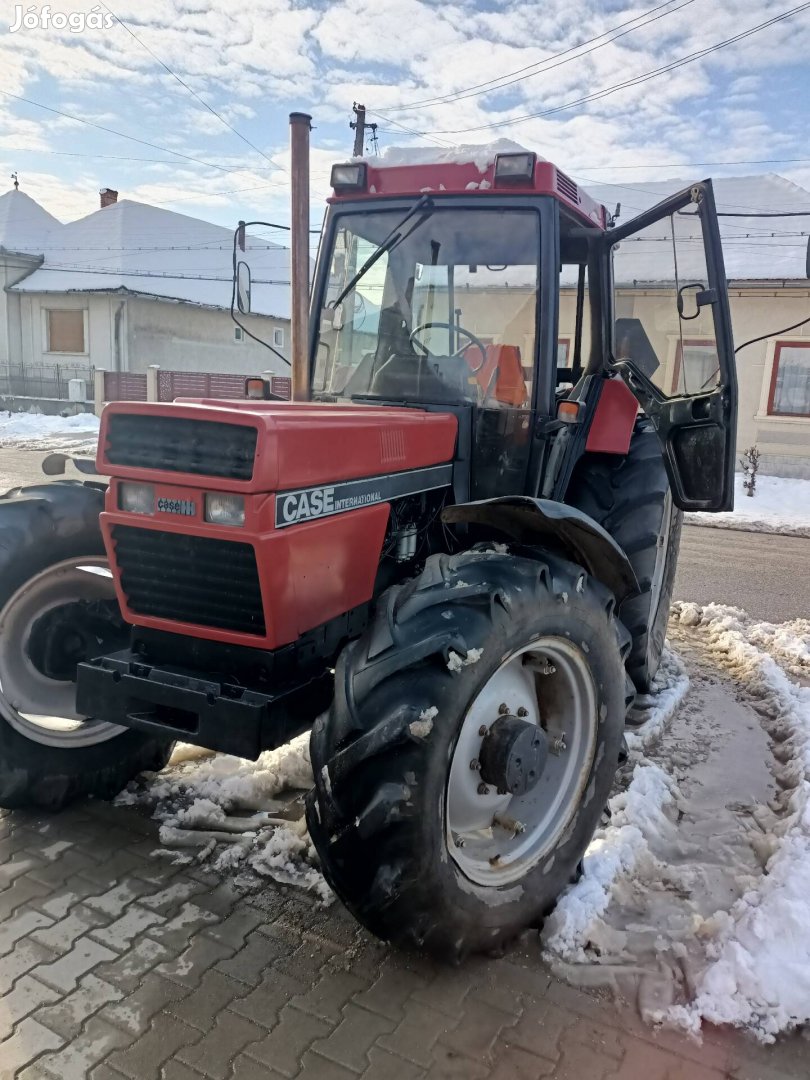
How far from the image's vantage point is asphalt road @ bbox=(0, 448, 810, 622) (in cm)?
662

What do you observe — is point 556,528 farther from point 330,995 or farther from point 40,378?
point 40,378

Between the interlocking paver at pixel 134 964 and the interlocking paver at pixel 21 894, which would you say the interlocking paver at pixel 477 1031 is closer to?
the interlocking paver at pixel 134 964

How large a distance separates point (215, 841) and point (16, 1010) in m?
0.86

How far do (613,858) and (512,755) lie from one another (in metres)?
0.79

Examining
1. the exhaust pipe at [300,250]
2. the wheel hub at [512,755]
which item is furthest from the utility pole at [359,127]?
the wheel hub at [512,755]

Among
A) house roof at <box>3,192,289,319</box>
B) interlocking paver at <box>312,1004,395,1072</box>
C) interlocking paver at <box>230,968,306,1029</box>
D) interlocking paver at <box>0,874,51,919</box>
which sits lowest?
interlocking paver at <box>312,1004,395,1072</box>

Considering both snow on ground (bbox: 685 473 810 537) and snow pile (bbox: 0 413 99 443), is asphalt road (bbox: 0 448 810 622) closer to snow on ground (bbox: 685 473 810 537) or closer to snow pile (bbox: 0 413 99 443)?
snow on ground (bbox: 685 473 810 537)

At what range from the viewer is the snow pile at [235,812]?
9.36ft

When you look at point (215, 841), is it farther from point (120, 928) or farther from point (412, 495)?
point (412, 495)

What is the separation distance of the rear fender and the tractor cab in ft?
1.70

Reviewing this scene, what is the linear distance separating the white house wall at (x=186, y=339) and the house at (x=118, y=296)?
31 millimetres

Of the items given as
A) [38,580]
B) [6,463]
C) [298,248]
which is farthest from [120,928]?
[6,463]

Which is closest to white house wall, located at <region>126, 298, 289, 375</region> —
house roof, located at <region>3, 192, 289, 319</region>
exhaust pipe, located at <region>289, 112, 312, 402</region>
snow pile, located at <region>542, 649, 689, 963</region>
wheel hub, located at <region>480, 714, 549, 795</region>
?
house roof, located at <region>3, 192, 289, 319</region>

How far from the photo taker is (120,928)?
8.38 ft
